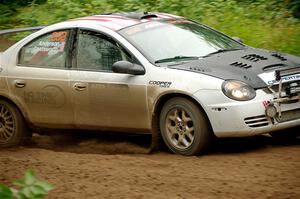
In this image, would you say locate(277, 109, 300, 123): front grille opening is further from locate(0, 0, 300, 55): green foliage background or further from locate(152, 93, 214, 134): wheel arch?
locate(0, 0, 300, 55): green foliage background

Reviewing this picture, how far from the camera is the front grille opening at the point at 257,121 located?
275 inches

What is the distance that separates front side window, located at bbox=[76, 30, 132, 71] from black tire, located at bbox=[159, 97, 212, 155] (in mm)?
836

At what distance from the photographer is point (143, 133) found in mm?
7750

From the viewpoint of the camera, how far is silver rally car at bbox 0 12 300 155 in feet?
23.2

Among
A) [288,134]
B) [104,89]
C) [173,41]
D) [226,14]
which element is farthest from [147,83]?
[226,14]

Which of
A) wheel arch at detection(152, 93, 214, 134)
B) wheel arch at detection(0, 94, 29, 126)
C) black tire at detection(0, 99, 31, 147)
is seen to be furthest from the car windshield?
black tire at detection(0, 99, 31, 147)

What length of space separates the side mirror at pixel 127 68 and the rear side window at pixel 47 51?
0.96m

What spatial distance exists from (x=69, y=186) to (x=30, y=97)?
2.67 m

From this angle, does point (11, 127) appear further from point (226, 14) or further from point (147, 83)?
point (226, 14)

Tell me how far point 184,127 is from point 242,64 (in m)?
0.93

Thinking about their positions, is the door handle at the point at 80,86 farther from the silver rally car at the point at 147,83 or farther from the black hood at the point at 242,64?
the black hood at the point at 242,64

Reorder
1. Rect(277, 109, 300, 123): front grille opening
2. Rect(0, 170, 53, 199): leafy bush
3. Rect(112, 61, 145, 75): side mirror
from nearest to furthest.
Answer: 1. Rect(0, 170, 53, 199): leafy bush
2. Rect(277, 109, 300, 123): front grille opening
3. Rect(112, 61, 145, 75): side mirror

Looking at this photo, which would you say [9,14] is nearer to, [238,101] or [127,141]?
[127,141]

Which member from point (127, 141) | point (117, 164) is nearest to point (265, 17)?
point (127, 141)
